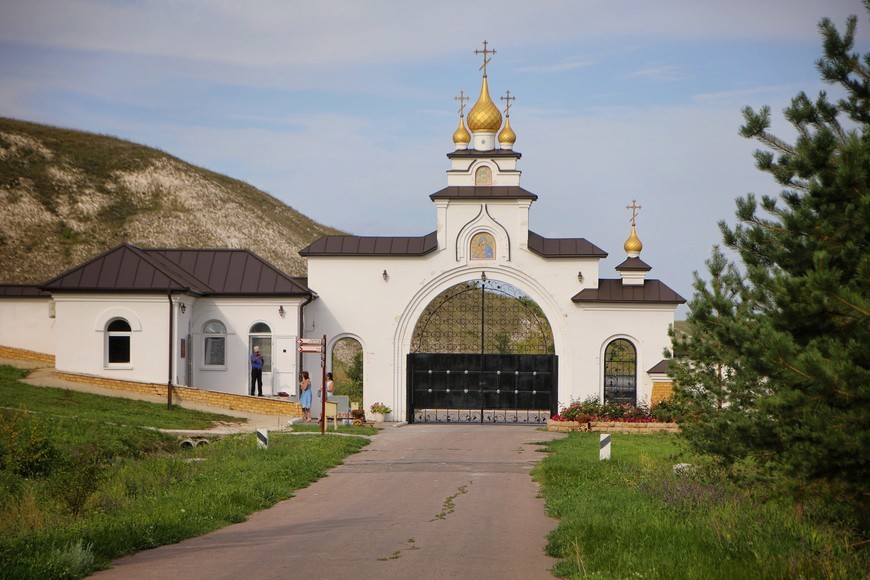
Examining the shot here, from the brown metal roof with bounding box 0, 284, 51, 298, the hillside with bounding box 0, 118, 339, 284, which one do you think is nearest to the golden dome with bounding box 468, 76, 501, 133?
the brown metal roof with bounding box 0, 284, 51, 298

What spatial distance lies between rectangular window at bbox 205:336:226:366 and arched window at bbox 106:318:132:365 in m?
2.45

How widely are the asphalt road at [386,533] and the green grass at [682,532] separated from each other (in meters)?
0.42

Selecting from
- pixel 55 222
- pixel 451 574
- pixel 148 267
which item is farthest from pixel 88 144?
pixel 451 574

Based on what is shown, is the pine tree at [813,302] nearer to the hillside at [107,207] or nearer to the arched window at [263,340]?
the arched window at [263,340]

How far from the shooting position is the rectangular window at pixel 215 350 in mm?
30828

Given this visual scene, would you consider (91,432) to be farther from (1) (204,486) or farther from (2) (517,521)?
(2) (517,521)

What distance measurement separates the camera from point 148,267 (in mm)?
29562

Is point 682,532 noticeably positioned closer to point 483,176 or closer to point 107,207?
point 483,176

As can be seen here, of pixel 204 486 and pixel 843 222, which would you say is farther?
pixel 204 486

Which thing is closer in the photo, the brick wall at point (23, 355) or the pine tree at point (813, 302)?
the pine tree at point (813, 302)

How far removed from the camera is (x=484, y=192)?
31422 mm

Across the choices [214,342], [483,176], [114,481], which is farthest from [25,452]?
[483,176]

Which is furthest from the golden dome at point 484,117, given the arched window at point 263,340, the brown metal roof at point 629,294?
the arched window at point 263,340

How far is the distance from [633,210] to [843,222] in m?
22.9
